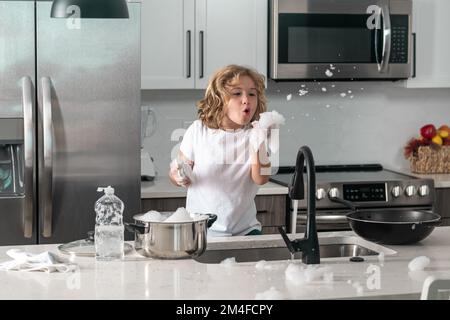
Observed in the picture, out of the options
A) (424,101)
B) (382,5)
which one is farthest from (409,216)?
(424,101)

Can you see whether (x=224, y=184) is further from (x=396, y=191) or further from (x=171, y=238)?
(x=396, y=191)

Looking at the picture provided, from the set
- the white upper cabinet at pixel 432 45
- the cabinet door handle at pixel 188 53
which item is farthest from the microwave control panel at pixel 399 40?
the cabinet door handle at pixel 188 53

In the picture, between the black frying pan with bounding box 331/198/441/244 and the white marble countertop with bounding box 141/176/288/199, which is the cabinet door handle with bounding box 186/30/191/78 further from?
the black frying pan with bounding box 331/198/441/244

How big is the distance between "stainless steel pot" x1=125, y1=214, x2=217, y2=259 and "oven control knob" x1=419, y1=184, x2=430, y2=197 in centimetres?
193

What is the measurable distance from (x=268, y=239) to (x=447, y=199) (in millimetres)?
1707

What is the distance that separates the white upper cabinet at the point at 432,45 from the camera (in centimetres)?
447

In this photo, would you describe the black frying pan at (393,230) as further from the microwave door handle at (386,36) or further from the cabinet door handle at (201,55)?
the microwave door handle at (386,36)

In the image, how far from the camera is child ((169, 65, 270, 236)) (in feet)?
10.2

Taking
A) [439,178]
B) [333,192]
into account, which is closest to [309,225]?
[333,192]

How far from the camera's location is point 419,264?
7.73 ft

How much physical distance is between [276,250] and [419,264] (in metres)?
0.59

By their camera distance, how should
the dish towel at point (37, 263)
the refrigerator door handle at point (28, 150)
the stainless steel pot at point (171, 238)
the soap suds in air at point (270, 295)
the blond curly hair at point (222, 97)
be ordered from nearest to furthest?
the soap suds in air at point (270, 295), the dish towel at point (37, 263), the stainless steel pot at point (171, 238), the blond curly hair at point (222, 97), the refrigerator door handle at point (28, 150)

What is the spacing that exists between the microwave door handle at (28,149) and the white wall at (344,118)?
102cm

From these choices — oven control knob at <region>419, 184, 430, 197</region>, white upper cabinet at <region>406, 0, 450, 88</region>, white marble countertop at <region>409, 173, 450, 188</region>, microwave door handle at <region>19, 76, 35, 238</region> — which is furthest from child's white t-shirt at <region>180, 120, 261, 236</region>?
white upper cabinet at <region>406, 0, 450, 88</region>
